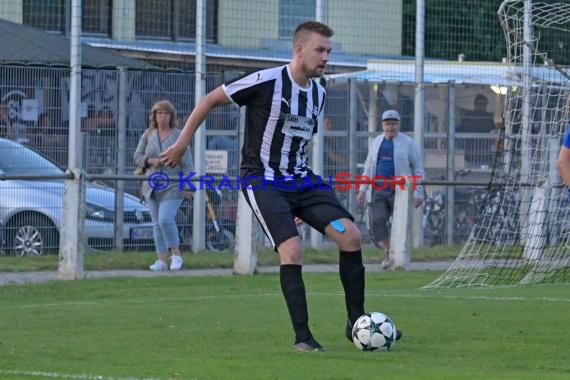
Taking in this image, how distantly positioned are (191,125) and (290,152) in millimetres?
720

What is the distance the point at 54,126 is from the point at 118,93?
1.15m

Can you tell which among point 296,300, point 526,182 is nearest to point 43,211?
point 526,182

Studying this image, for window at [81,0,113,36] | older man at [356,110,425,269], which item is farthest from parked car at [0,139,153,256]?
window at [81,0,113,36]

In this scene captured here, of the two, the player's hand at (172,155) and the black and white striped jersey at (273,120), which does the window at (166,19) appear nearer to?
the black and white striped jersey at (273,120)

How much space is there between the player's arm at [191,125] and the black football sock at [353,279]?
51.1 inches

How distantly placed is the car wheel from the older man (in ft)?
13.5

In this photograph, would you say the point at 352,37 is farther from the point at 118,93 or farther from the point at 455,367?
the point at 455,367

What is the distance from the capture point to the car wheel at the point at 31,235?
1772 cm

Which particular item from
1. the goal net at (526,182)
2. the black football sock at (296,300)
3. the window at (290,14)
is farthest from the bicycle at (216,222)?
the black football sock at (296,300)

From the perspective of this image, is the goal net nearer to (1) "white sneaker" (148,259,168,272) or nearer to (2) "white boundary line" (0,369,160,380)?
(1) "white sneaker" (148,259,168,272)

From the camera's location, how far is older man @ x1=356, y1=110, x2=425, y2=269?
18.3 metres

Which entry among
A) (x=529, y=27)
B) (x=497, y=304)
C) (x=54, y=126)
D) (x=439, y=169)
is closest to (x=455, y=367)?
(x=497, y=304)

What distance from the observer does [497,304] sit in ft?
40.3

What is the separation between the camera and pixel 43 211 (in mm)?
17672
